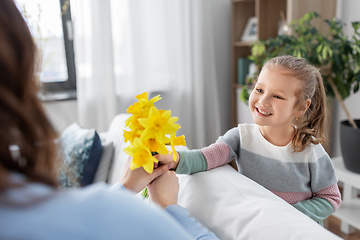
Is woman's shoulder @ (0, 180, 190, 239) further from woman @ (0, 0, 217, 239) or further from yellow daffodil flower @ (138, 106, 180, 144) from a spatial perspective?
yellow daffodil flower @ (138, 106, 180, 144)

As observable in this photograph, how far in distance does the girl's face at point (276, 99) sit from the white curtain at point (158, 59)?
1729 mm

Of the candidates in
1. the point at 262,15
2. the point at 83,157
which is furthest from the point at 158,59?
the point at 83,157

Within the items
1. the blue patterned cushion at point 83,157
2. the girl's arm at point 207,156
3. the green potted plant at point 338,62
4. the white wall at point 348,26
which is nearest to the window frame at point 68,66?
the blue patterned cushion at point 83,157

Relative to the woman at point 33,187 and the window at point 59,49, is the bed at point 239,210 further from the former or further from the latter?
the window at point 59,49

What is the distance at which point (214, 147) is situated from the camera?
40.5 inches

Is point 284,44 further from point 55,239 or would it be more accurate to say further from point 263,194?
point 55,239

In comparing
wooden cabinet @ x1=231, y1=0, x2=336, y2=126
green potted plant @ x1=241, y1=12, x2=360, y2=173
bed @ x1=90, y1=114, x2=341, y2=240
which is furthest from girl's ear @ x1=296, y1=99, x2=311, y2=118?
wooden cabinet @ x1=231, y1=0, x2=336, y2=126

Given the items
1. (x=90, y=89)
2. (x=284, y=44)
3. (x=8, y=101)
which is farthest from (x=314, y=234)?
(x=90, y=89)

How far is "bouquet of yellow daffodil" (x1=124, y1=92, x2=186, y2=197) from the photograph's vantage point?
65cm

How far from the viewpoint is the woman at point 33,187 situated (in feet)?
1.07

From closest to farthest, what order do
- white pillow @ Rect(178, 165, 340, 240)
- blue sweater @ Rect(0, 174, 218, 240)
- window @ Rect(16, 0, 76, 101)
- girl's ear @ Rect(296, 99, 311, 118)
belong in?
blue sweater @ Rect(0, 174, 218, 240) → white pillow @ Rect(178, 165, 340, 240) → girl's ear @ Rect(296, 99, 311, 118) → window @ Rect(16, 0, 76, 101)

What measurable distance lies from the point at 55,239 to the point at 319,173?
2.92ft

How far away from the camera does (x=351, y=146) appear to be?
5.78 feet

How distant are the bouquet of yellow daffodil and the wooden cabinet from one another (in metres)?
1.91
